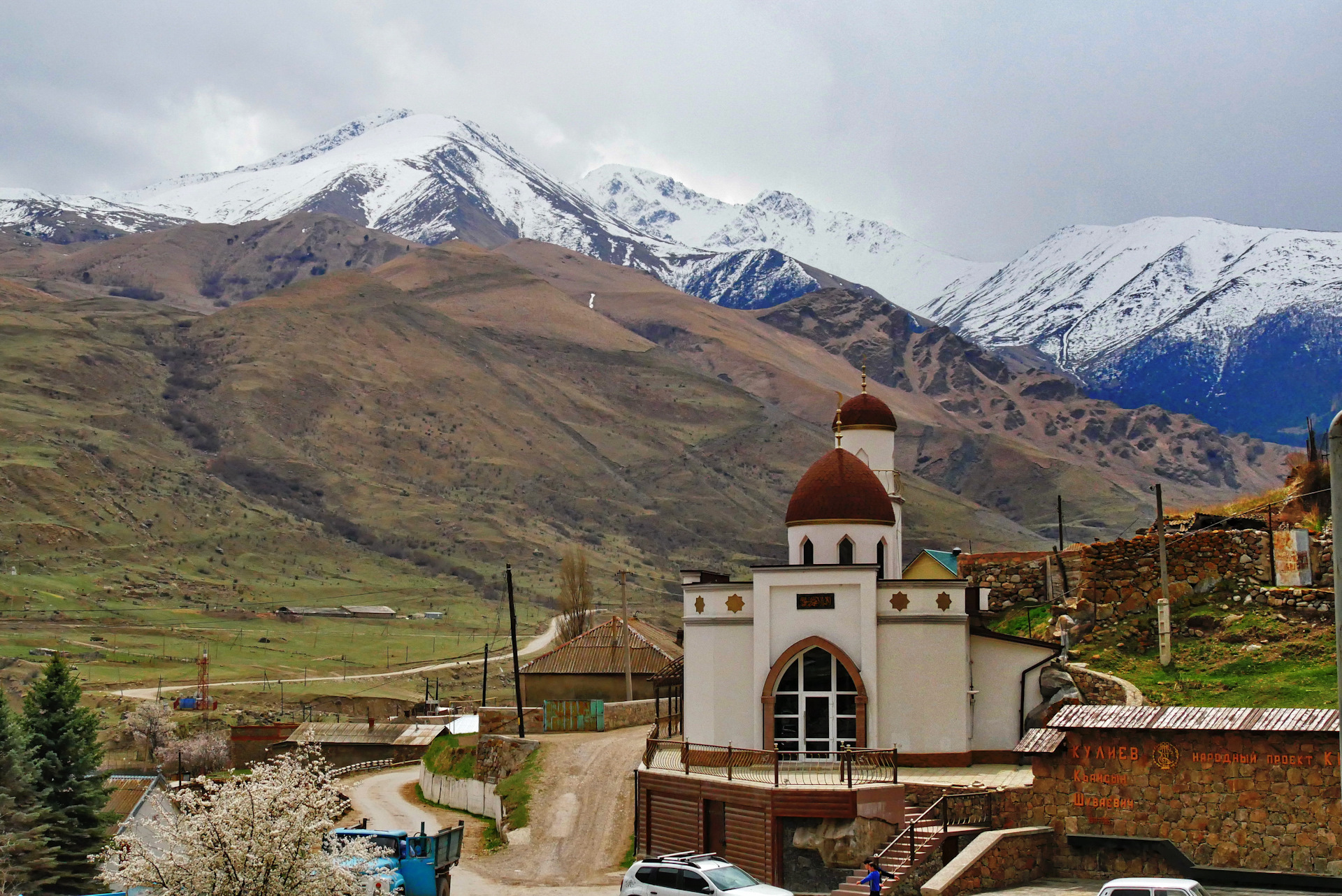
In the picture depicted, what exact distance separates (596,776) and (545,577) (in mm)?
139600

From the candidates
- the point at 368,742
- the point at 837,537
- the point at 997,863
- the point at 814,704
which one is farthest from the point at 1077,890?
the point at 368,742

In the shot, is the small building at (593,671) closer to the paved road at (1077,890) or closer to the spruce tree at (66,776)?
the spruce tree at (66,776)

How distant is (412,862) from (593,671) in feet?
104

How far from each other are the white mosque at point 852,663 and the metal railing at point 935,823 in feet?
24.1

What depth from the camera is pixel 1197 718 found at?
29969 mm

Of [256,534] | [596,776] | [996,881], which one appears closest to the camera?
[996,881]

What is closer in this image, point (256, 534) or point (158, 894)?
point (158, 894)

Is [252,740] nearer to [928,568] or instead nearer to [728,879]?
[928,568]

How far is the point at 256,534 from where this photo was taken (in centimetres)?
18988

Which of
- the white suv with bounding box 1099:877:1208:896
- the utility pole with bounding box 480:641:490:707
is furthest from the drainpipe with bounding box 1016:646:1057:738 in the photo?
the utility pole with bounding box 480:641:490:707

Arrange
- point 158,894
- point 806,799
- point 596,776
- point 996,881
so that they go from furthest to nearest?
1. point 596,776
2. point 806,799
3. point 996,881
4. point 158,894

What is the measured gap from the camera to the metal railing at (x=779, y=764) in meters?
36.2

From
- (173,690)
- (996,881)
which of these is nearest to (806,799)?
(996,881)

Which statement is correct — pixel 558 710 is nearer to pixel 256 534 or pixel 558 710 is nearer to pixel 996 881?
pixel 996 881
